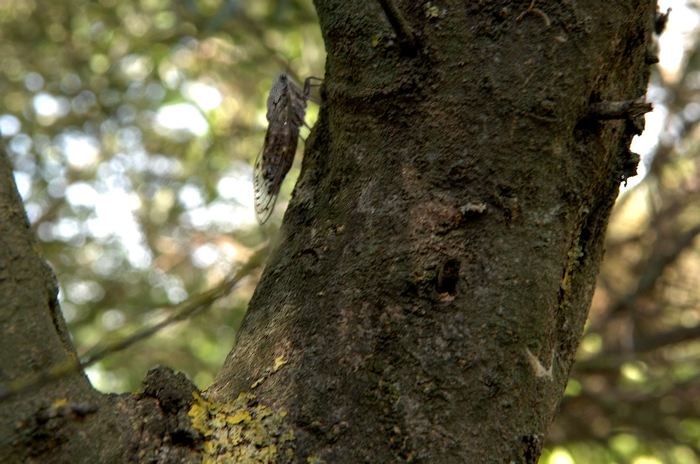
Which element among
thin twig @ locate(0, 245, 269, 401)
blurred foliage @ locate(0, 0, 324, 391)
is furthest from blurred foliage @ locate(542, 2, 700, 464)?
thin twig @ locate(0, 245, 269, 401)

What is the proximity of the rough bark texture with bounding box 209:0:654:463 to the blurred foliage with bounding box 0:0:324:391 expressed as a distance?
2870 millimetres

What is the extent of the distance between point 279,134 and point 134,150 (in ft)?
8.70

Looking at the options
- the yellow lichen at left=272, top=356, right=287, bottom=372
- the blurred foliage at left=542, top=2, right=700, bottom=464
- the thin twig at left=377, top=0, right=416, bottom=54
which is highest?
the thin twig at left=377, top=0, right=416, bottom=54

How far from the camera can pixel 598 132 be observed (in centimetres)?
139

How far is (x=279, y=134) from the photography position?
2.56 meters

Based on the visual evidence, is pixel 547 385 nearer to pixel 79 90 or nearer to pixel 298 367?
pixel 298 367

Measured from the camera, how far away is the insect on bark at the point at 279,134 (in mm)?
2555

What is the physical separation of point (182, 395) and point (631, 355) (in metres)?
3.66

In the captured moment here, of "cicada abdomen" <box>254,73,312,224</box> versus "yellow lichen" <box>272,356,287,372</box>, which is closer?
"yellow lichen" <box>272,356,287,372</box>

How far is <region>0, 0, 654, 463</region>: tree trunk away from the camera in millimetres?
1203

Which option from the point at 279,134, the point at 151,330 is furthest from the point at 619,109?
the point at 279,134

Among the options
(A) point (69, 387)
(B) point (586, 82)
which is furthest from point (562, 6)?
(A) point (69, 387)

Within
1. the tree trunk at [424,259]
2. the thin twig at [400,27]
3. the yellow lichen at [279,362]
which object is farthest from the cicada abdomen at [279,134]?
the yellow lichen at [279,362]

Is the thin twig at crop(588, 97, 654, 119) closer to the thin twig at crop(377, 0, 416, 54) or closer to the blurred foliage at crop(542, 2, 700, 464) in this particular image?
the thin twig at crop(377, 0, 416, 54)
